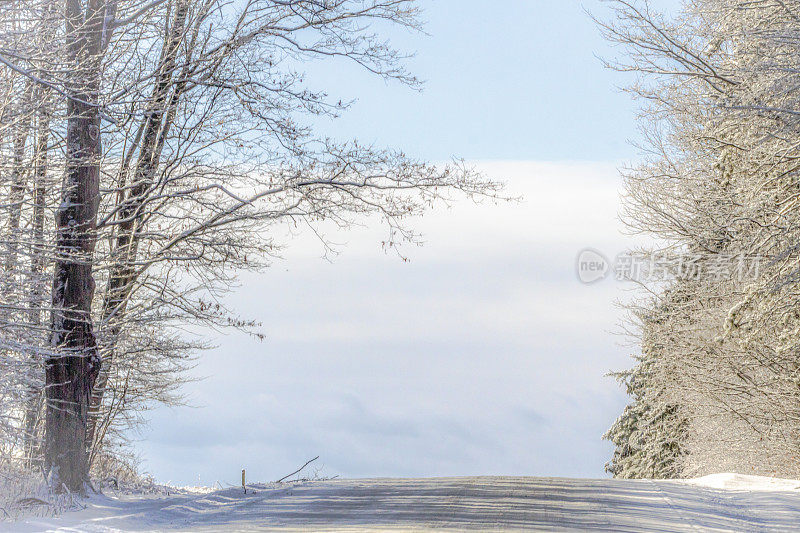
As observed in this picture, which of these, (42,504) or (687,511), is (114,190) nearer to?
(42,504)

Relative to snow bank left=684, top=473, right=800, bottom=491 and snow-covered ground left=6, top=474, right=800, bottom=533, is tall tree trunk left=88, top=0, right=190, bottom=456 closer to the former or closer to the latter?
snow-covered ground left=6, top=474, right=800, bottom=533

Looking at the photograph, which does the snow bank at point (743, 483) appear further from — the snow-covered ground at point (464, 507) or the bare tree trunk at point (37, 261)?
the bare tree trunk at point (37, 261)

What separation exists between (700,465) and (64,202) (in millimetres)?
18717

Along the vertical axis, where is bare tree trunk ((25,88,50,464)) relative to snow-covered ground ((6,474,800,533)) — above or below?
above

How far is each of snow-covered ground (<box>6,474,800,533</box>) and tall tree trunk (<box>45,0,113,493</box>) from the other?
1.09m

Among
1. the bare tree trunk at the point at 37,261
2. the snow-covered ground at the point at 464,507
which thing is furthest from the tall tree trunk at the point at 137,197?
the snow-covered ground at the point at 464,507

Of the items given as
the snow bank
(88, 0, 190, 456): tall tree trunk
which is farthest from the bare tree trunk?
the snow bank

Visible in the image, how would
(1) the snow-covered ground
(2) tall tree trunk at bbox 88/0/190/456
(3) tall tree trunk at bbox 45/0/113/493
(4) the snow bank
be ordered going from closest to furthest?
(1) the snow-covered ground < (4) the snow bank < (3) tall tree trunk at bbox 45/0/113/493 < (2) tall tree trunk at bbox 88/0/190/456

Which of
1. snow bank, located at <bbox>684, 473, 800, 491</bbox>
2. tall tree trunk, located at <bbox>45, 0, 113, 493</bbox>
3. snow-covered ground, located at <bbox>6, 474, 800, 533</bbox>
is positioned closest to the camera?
snow-covered ground, located at <bbox>6, 474, 800, 533</bbox>

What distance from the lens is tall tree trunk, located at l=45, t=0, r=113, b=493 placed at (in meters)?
12.1

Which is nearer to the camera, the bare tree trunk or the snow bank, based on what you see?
the snow bank

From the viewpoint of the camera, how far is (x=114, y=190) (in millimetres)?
13828

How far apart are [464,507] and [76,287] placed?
741 cm

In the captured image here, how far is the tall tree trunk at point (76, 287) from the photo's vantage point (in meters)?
12.1
